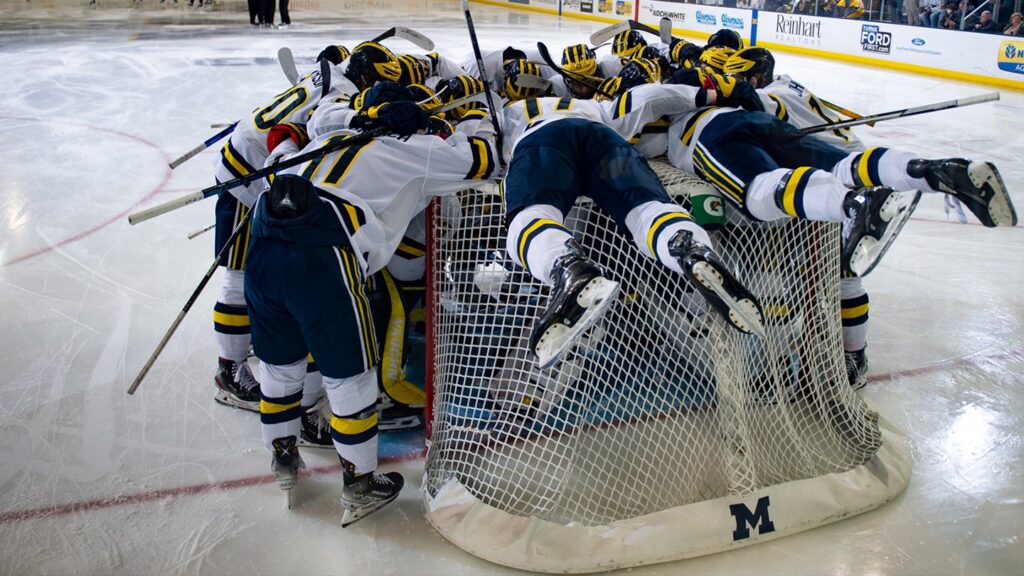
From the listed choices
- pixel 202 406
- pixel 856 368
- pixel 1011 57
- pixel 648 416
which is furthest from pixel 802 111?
pixel 1011 57

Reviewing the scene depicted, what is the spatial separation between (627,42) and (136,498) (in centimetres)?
307

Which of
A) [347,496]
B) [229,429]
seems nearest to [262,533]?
[347,496]

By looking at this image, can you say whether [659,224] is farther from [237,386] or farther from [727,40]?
[727,40]

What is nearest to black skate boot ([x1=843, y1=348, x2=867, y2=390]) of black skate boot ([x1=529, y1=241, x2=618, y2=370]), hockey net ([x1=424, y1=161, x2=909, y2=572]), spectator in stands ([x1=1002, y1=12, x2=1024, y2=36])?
hockey net ([x1=424, y1=161, x2=909, y2=572])

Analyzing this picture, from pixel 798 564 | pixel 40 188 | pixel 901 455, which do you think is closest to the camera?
pixel 798 564

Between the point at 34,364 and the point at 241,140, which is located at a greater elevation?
the point at 241,140

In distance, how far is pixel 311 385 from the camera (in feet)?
8.27

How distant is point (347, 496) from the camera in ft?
7.14

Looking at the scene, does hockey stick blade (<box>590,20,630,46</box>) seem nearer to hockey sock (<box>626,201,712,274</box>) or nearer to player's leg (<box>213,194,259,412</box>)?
player's leg (<box>213,194,259,412</box>)

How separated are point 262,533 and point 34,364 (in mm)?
1400

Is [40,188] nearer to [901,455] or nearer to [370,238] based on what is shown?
[370,238]

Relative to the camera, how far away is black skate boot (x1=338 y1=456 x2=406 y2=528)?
2.18 meters

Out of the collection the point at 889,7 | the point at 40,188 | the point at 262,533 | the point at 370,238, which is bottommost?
the point at 262,533

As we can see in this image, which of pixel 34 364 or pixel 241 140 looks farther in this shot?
pixel 34 364
